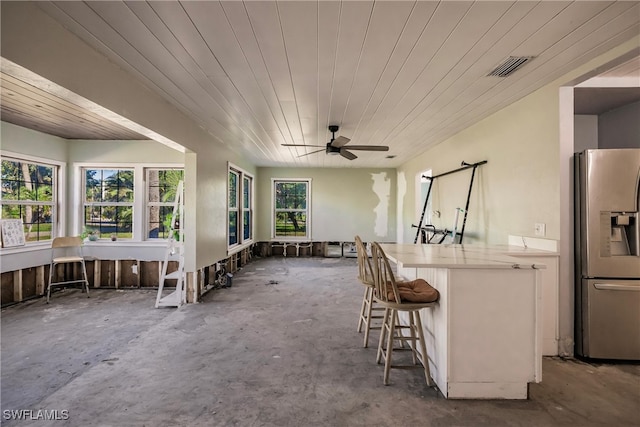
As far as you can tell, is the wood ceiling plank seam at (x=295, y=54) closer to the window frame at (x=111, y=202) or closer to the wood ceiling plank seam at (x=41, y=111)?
the wood ceiling plank seam at (x=41, y=111)

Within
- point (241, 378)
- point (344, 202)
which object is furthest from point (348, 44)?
point (344, 202)

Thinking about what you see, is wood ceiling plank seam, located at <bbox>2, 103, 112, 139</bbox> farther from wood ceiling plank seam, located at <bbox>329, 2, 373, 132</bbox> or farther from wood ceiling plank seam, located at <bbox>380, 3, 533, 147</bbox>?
wood ceiling plank seam, located at <bbox>380, 3, 533, 147</bbox>

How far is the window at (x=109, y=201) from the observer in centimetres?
506

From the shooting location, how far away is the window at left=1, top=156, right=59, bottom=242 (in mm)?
4090

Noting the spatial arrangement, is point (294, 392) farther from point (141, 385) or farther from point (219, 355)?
point (141, 385)

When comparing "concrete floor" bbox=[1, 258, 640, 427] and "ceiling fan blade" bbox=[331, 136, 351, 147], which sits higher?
"ceiling fan blade" bbox=[331, 136, 351, 147]

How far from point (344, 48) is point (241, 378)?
2.60m

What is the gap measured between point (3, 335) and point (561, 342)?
18.0ft

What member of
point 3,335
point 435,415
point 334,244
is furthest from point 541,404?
point 334,244

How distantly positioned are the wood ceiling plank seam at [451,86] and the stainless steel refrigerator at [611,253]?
1251 mm

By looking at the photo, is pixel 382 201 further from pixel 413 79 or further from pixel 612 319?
pixel 612 319

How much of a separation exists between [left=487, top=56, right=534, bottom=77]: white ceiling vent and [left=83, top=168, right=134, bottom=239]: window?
548 centimetres

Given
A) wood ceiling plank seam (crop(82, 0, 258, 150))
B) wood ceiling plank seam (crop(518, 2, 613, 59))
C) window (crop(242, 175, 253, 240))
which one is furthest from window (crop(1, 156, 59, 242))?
wood ceiling plank seam (crop(518, 2, 613, 59))

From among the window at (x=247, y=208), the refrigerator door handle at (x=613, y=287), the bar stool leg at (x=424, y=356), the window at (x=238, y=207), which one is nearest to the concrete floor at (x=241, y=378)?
the bar stool leg at (x=424, y=356)
